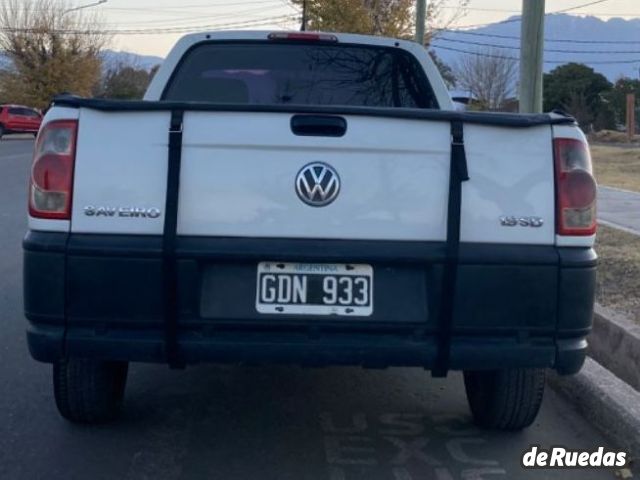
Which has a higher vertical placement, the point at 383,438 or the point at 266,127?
the point at 266,127

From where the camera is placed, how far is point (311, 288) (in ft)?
14.4

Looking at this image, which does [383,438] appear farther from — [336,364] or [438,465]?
[336,364]

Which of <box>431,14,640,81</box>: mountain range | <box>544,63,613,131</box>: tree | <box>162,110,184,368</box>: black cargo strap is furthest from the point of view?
<box>431,14,640,81</box>: mountain range

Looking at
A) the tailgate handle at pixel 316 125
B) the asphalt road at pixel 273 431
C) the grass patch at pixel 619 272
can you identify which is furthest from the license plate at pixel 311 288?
the grass patch at pixel 619 272

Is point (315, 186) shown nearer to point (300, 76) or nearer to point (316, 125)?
point (316, 125)

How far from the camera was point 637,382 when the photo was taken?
6.39m

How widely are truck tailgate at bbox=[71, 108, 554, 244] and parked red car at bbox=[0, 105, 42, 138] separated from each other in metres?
48.4

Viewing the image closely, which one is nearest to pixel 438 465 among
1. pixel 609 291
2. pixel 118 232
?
pixel 118 232

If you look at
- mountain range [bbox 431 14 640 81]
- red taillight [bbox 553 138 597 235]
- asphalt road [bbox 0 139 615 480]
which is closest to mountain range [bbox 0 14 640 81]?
mountain range [bbox 431 14 640 81]

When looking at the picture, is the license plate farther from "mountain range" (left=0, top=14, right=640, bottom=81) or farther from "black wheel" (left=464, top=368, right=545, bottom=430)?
"mountain range" (left=0, top=14, right=640, bottom=81)

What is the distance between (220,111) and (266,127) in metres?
0.19

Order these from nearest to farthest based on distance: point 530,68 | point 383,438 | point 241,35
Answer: point 383,438, point 241,35, point 530,68

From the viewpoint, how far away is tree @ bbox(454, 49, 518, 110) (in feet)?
132

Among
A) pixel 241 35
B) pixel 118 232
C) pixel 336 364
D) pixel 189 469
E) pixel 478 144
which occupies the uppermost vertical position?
pixel 241 35
